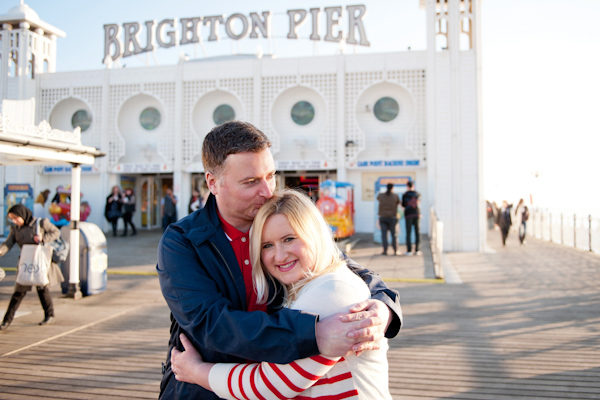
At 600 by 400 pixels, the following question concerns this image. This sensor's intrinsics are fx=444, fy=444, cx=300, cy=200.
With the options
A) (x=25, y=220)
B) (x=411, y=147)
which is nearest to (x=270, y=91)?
(x=411, y=147)

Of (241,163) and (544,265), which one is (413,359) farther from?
(544,265)

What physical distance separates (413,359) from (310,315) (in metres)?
3.35

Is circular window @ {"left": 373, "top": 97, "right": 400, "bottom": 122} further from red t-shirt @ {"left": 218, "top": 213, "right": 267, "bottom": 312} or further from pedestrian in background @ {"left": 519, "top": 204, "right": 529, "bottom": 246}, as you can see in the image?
red t-shirt @ {"left": 218, "top": 213, "right": 267, "bottom": 312}

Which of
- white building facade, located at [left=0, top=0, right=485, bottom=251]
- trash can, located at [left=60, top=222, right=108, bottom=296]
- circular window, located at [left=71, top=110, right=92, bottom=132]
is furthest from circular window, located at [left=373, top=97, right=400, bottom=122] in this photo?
trash can, located at [left=60, top=222, right=108, bottom=296]

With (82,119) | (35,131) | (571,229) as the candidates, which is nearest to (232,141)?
(35,131)

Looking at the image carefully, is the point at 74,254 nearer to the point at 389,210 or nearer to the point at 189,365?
the point at 189,365

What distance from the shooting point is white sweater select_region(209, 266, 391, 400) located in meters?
1.42

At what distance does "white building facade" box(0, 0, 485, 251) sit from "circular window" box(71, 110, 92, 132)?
46 mm

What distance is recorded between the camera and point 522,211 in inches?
616

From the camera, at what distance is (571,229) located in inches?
673

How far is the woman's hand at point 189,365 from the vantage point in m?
1.53

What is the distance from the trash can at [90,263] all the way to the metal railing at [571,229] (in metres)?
12.5

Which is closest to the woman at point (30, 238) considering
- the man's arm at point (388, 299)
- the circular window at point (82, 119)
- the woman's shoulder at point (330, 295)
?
the man's arm at point (388, 299)

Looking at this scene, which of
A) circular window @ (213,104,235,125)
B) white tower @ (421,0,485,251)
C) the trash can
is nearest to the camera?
the trash can
